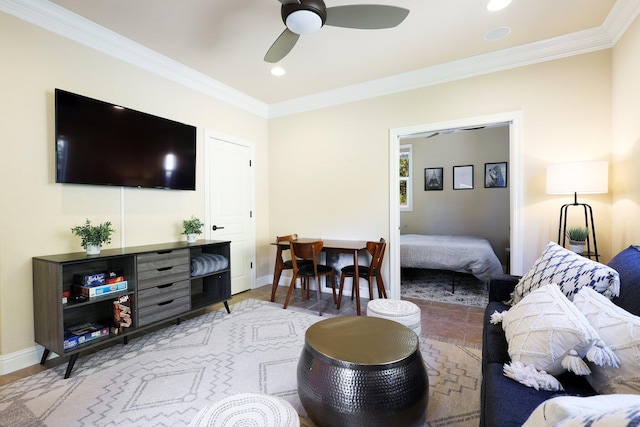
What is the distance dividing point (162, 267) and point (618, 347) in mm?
3008

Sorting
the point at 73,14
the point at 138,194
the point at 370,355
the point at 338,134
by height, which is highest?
the point at 73,14

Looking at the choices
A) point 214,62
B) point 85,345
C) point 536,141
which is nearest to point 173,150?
point 214,62

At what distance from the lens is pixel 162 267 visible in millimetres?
2742

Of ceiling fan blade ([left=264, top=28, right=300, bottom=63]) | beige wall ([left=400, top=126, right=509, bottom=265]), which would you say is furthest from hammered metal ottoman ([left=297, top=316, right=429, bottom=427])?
beige wall ([left=400, top=126, right=509, bottom=265])

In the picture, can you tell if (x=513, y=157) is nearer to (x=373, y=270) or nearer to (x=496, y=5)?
(x=496, y=5)

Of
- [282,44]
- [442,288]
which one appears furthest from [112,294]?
[442,288]

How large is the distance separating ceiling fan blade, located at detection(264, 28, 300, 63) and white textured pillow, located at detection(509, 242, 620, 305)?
235 centimetres

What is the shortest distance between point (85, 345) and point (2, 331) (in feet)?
1.97

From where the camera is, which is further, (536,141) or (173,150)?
(173,150)

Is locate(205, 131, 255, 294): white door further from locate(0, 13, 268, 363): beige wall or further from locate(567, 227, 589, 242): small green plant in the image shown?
locate(567, 227, 589, 242): small green plant

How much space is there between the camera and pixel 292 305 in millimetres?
3709

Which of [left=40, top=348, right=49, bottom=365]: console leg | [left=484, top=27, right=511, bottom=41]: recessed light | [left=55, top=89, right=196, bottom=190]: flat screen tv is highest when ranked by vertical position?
[left=484, top=27, right=511, bottom=41]: recessed light

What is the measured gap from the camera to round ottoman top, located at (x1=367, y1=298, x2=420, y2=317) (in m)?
2.18

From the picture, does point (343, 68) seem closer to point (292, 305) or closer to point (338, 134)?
point (338, 134)
